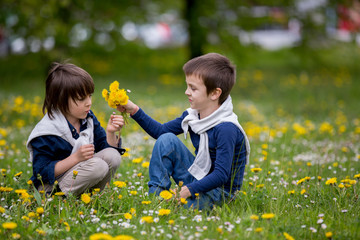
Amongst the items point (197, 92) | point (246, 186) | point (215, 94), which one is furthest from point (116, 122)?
point (246, 186)

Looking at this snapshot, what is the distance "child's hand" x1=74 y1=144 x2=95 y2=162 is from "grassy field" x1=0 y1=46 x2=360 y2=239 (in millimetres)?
267

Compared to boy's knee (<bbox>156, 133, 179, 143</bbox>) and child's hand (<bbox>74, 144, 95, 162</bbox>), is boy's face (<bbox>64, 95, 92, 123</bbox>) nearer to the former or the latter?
child's hand (<bbox>74, 144, 95, 162</bbox>)

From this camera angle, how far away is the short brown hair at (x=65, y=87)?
2719mm

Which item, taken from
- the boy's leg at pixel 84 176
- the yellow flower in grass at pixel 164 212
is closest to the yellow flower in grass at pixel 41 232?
the boy's leg at pixel 84 176

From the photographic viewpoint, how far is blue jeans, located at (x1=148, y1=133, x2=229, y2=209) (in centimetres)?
276

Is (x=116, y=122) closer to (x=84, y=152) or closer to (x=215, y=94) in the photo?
(x=84, y=152)

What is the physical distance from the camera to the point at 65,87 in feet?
8.90

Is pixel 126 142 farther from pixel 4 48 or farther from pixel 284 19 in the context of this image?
pixel 4 48

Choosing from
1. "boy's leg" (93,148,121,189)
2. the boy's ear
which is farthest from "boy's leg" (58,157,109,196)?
the boy's ear

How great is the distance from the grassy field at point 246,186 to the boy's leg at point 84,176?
0.29 feet

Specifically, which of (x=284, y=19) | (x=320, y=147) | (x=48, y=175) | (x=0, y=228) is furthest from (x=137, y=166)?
(x=284, y=19)

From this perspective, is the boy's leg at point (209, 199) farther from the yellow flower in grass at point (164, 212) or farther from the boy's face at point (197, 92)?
the boy's face at point (197, 92)

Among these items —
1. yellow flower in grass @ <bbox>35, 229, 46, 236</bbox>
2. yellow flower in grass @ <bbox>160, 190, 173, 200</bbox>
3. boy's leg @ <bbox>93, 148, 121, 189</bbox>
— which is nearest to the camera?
yellow flower in grass @ <bbox>35, 229, 46, 236</bbox>

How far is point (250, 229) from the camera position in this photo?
215 cm
